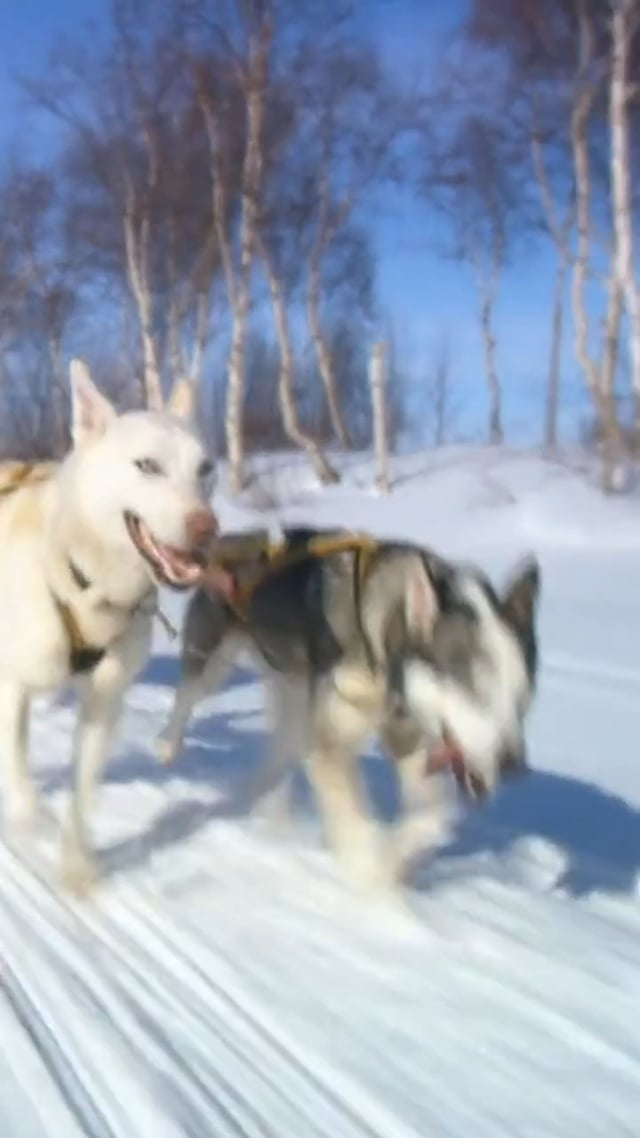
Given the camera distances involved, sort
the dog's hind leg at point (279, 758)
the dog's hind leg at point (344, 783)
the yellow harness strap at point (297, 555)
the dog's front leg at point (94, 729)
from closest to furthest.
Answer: the dog's hind leg at point (344, 783) < the dog's front leg at point (94, 729) < the yellow harness strap at point (297, 555) < the dog's hind leg at point (279, 758)

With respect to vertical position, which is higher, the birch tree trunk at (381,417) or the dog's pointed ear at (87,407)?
the dog's pointed ear at (87,407)

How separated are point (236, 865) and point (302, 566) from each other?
2.89 feet

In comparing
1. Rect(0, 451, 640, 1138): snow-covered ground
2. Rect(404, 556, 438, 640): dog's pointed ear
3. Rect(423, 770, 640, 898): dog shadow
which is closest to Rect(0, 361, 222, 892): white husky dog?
Rect(0, 451, 640, 1138): snow-covered ground

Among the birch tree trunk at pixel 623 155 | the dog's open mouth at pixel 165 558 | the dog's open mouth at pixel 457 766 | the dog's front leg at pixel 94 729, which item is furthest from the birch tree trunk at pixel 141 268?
the dog's open mouth at pixel 457 766

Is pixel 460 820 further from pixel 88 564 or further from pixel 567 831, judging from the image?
pixel 88 564

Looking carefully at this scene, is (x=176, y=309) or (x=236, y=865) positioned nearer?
(x=236, y=865)

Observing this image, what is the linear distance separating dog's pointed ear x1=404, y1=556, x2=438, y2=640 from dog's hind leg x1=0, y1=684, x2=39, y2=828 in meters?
1.11

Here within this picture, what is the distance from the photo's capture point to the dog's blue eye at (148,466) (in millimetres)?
3705

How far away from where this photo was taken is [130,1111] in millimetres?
2441

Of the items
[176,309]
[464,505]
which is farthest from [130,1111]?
[176,309]

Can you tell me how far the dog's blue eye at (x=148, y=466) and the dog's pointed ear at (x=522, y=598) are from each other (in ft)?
3.05

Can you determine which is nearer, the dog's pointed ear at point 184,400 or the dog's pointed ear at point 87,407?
the dog's pointed ear at point 87,407

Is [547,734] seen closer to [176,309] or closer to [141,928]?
[141,928]

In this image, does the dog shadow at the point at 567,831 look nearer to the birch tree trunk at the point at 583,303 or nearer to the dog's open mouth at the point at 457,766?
the dog's open mouth at the point at 457,766
